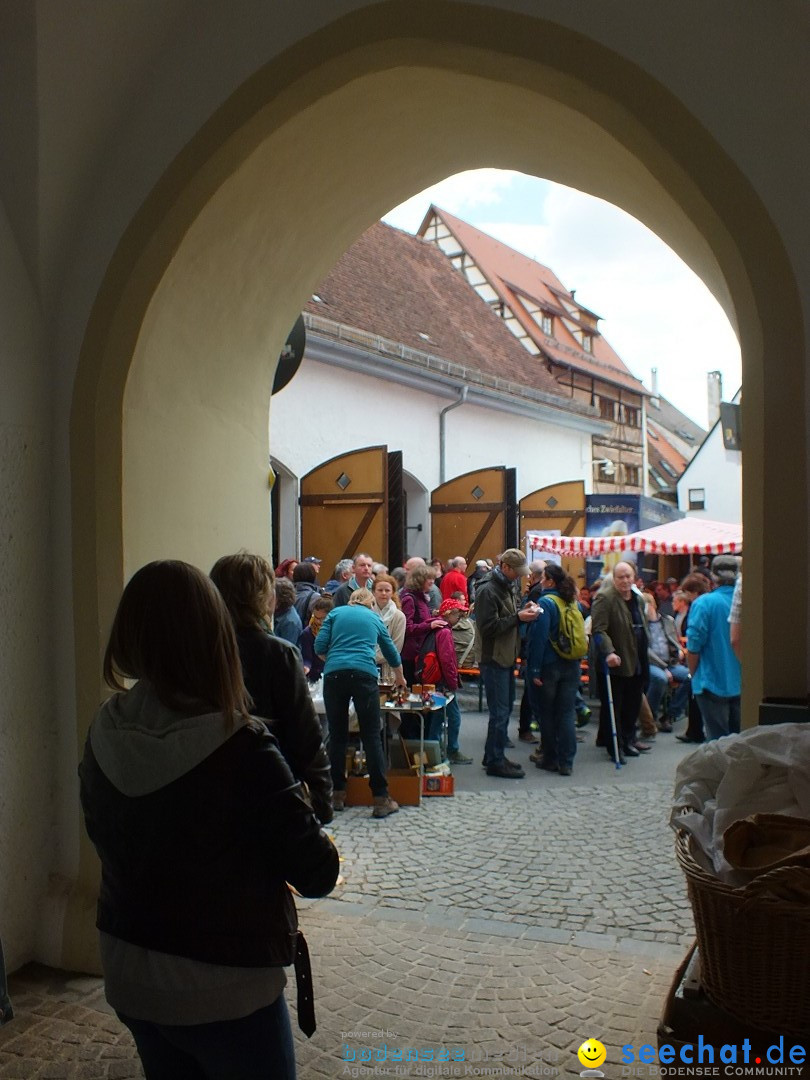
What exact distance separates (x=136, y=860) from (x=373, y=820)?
189 inches

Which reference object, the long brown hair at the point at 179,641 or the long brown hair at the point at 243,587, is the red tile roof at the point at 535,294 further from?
the long brown hair at the point at 179,641

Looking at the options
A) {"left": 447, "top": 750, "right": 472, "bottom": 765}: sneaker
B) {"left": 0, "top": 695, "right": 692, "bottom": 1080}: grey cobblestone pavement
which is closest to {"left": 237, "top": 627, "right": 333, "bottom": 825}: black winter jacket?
{"left": 0, "top": 695, "right": 692, "bottom": 1080}: grey cobblestone pavement

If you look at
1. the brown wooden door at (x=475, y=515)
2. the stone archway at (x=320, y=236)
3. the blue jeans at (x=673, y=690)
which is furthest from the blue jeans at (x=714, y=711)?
the brown wooden door at (x=475, y=515)

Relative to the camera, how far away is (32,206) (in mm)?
3838

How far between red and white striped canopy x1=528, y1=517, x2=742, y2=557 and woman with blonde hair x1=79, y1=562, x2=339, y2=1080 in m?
12.2

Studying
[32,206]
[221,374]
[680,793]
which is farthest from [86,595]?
[680,793]

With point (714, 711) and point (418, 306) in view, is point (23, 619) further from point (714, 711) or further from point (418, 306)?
point (418, 306)

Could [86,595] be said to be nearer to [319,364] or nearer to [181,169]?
[181,169]

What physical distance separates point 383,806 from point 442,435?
40.4ft

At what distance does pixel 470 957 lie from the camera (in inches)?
157

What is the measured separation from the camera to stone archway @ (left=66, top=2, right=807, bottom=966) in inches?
113

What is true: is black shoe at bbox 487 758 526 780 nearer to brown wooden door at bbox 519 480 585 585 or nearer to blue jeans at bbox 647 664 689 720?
blue jeans at bbox 647 664 689 720

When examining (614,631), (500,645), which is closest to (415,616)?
(500,645)

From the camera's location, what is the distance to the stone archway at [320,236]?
286cm
